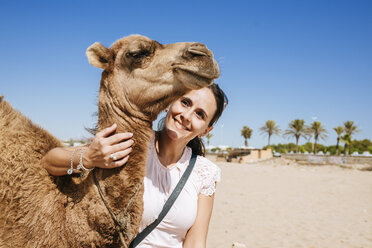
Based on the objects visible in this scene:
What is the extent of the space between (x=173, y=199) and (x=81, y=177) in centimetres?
78

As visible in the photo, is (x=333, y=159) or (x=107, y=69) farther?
(x=333, y=159)

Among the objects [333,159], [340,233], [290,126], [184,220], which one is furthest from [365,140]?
[184,220]

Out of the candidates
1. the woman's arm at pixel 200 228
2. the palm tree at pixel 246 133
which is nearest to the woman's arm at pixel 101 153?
the woman's arm at pixel 200 228

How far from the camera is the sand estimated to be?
8.08 meters

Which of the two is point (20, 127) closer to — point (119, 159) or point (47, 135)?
point (47, 135)

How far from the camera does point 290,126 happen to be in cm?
6912

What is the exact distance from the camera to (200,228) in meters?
2.71

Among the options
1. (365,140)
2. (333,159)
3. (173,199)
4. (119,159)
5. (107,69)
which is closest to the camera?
(119,159)

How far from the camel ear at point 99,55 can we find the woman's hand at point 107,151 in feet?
1.83

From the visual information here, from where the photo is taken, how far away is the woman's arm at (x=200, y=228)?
2682mm

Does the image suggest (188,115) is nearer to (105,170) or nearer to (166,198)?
(166,198)

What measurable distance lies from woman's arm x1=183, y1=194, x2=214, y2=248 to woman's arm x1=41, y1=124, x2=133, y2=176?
104 cm

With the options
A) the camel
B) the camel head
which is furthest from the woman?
the camel head

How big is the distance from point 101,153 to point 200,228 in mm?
1264
